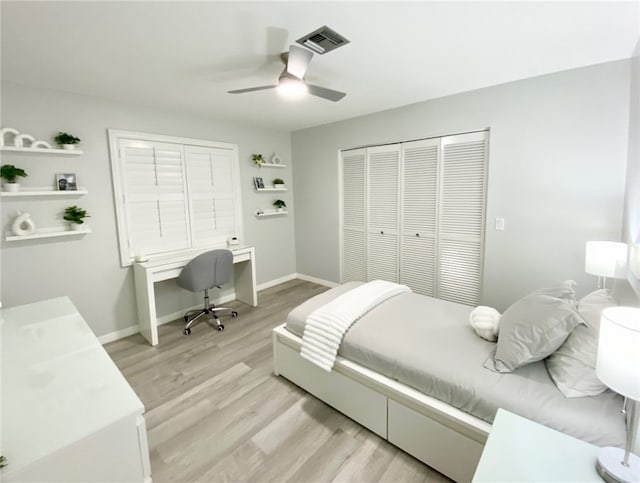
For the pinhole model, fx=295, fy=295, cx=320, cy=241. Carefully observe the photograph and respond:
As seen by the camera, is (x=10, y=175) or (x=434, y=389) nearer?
(x=434, y=389)

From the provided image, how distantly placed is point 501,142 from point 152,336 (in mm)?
3931

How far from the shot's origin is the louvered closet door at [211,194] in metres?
3.62

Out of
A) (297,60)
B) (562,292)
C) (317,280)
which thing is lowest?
(317,280)

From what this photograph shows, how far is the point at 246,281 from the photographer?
3990 millimetres

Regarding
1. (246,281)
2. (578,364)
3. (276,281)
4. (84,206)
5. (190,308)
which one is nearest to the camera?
(578,364)

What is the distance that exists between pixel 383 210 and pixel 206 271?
229cm

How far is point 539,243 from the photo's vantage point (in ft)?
8.96

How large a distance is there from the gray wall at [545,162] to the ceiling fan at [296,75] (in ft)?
5.33

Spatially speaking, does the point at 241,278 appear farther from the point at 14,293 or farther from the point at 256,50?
the point at 256,50

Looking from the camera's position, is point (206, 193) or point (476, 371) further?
point (206, 193)

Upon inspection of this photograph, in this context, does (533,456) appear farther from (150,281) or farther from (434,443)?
(150,281)

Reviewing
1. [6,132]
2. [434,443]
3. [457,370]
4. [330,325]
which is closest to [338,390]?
[330,325]

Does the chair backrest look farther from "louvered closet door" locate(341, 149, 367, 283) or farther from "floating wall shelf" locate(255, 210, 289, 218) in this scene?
"louvered closet door" locate(341, 149, 367, 283)

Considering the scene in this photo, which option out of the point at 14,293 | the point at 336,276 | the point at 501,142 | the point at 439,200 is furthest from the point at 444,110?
the point at 14,293
